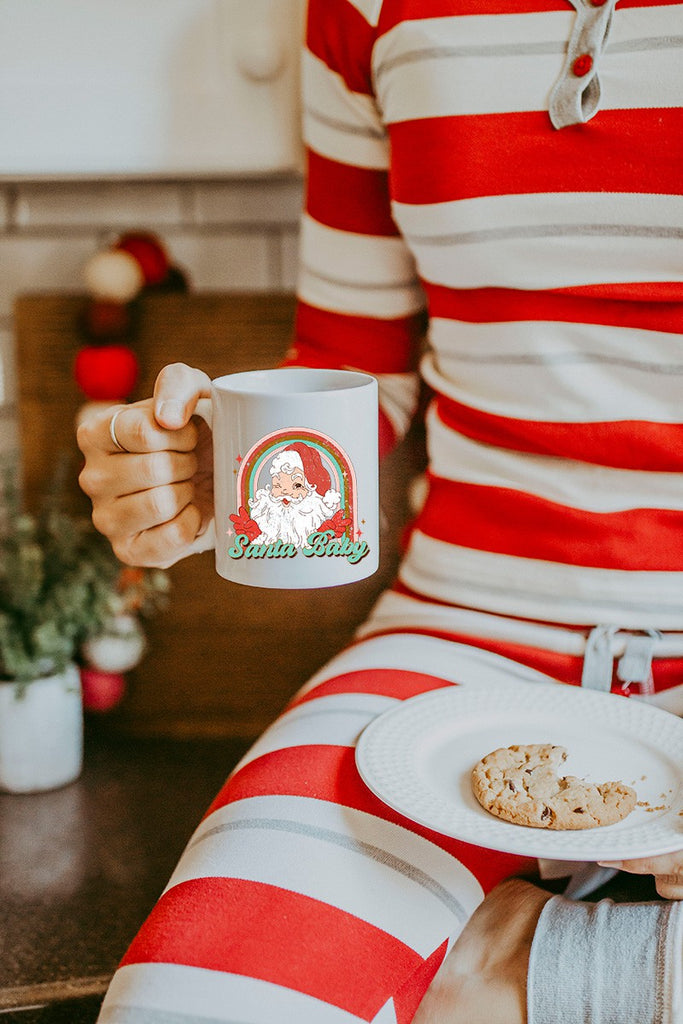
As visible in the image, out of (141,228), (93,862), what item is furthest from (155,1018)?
(141,228)

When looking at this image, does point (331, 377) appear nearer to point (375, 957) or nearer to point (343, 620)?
point (375, 957)

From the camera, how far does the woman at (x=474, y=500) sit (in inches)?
26.4

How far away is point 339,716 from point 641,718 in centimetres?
23

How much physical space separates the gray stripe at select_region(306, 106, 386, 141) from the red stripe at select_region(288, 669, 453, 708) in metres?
0.49

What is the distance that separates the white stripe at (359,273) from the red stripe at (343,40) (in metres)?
0.14

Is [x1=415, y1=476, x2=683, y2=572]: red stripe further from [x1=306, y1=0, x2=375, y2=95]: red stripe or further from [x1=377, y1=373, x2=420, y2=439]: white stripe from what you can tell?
[x1=306, y1=0, x2=375, y2=95]: red stripe

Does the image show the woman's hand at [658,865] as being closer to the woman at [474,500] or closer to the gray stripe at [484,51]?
the woman at [474,500]

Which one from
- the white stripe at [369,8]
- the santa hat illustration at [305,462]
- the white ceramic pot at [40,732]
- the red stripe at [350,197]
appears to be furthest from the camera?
the white ceramic pot at [40,732]

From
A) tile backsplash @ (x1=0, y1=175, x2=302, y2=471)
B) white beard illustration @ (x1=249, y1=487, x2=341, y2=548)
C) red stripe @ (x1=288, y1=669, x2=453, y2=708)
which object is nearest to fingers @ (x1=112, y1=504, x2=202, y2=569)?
white beard illustration @ (x1=249, y1=487, x2=341, y2=548)

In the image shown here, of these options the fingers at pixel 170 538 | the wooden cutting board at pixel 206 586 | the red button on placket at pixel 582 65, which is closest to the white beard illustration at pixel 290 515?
the fingers at pixel 170 538

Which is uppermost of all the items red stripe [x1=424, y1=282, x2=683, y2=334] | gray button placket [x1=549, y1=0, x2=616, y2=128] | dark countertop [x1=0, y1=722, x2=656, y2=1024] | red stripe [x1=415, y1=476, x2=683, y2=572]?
Result: gray button placket [x1=549, y1=0, x2=616, y2=128]

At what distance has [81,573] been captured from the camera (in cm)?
117

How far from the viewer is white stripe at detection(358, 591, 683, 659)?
86 cm

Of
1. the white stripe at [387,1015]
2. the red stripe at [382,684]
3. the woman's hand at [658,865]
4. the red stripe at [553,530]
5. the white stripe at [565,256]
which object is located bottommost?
the white stripe at [387,1015]
